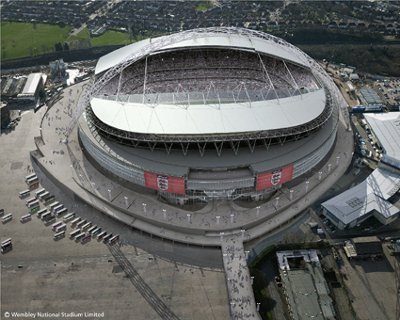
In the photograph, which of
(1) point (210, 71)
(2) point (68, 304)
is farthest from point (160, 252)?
(1) point (210, 71)

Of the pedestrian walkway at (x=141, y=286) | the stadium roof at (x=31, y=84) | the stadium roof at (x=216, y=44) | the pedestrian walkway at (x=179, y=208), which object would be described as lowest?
the pedestrian walkway at (x=141, y=286)

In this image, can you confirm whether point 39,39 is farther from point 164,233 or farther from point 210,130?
point 164,233

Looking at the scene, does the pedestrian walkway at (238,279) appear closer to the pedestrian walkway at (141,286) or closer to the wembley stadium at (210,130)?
the pedestrian walkway at (141,286)

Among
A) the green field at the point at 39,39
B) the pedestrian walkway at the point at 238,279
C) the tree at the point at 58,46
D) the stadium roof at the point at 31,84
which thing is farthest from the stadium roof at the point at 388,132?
the tree at the point at 58,46

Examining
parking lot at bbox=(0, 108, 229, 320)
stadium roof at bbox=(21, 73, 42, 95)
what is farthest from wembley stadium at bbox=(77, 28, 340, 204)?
stadium roof at bbox=(21, 73, 42, 95)

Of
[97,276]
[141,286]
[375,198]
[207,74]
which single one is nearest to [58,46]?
[207,74]

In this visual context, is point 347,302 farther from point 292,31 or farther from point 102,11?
point 102,11

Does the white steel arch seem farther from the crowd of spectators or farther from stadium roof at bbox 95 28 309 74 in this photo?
the crowd of spectators
